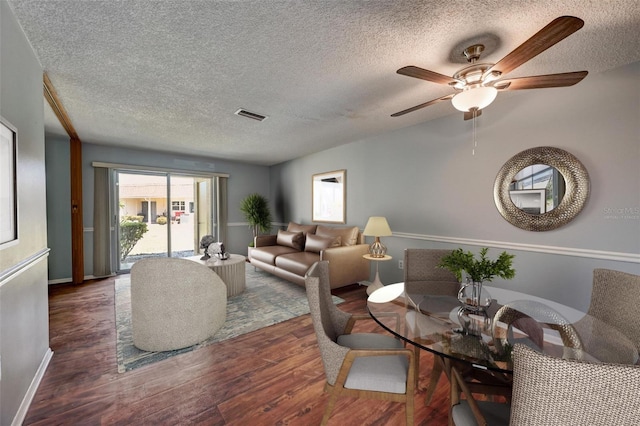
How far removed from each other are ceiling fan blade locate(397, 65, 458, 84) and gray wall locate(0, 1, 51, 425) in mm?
2188

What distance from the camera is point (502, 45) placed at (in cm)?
178

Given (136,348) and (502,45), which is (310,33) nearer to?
(502,45)

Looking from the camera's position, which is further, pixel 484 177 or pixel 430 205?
pixel 430 205

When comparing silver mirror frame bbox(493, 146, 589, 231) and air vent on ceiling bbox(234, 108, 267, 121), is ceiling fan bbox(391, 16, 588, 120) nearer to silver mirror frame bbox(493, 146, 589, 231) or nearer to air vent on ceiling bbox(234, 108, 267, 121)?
silver mirror frame bbox(493, 146, 589, 231)

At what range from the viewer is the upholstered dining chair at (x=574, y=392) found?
2.06 ft

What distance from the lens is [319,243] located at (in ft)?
13.9

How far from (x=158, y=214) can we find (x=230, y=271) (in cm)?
283

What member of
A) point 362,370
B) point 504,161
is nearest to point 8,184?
point 362,370

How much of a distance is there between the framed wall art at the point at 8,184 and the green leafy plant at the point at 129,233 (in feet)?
13.1

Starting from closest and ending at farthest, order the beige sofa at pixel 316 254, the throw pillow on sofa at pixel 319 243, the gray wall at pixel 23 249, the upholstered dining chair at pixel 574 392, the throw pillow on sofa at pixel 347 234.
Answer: the upholstered dining chair at pixel 574 392, the gray wall at pixel 23 249, the beige sofa at pixel 316 254, the throw pillow on sofa at pixel 319 243, the throw pillow on sofa at pixel 347 234

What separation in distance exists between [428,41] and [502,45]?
532mm

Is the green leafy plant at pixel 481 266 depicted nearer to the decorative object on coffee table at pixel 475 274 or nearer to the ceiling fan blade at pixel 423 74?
the decorative object on coffee table at pixel 475 274

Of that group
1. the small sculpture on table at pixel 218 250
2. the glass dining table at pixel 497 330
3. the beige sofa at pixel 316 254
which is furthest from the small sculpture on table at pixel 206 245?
the glass dining table at pixel 497 330

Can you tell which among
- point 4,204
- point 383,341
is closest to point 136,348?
point 4,204
